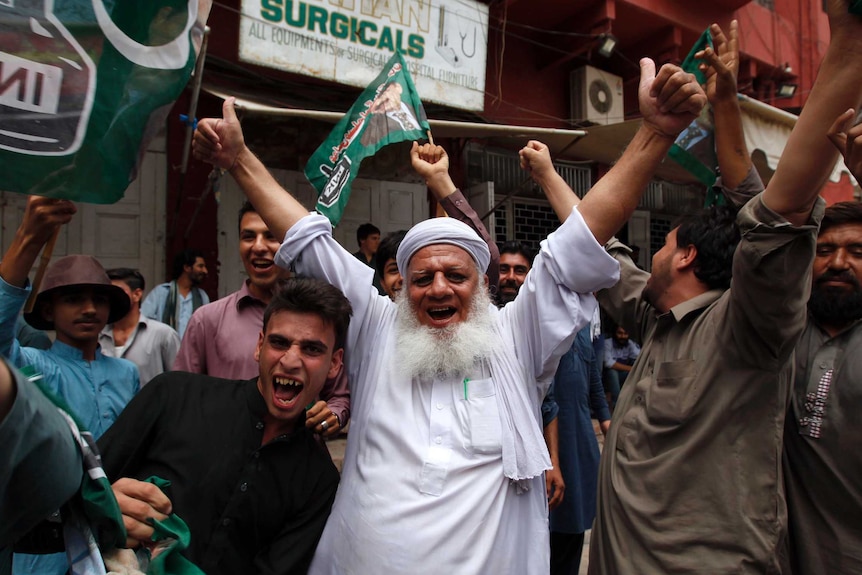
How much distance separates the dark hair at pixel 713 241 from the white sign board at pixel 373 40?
434 centimetres

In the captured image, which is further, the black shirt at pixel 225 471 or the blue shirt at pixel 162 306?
the blue shirt at pixel 162 306

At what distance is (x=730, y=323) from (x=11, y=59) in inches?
84.8

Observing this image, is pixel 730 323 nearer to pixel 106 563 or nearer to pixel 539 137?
pixel 106 563

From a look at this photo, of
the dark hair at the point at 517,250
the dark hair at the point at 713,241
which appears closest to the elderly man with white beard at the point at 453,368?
the dark hair at the point at 713,241

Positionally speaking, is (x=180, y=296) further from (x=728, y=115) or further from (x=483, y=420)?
(x=728, y=115)

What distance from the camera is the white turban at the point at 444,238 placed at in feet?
6.35

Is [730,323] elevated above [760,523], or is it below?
above

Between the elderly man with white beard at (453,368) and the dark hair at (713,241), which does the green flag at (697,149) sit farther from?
the elderly man with white beard at (453,368)

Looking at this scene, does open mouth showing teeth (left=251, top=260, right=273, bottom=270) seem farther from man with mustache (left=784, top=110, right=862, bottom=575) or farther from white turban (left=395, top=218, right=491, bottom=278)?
man with mustache (left=784, top=110, right=862, bottom=575)

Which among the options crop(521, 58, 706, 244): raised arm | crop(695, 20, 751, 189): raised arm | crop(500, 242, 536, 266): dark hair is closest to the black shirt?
crop(521, 58, 706, 244): raised arm

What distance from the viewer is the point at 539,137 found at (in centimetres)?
629

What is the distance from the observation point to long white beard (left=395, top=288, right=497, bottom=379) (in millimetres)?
1824

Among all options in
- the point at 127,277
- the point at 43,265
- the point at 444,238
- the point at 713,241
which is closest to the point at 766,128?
the point at 713,241

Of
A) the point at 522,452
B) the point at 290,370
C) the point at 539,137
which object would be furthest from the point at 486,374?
the point at 539,137
